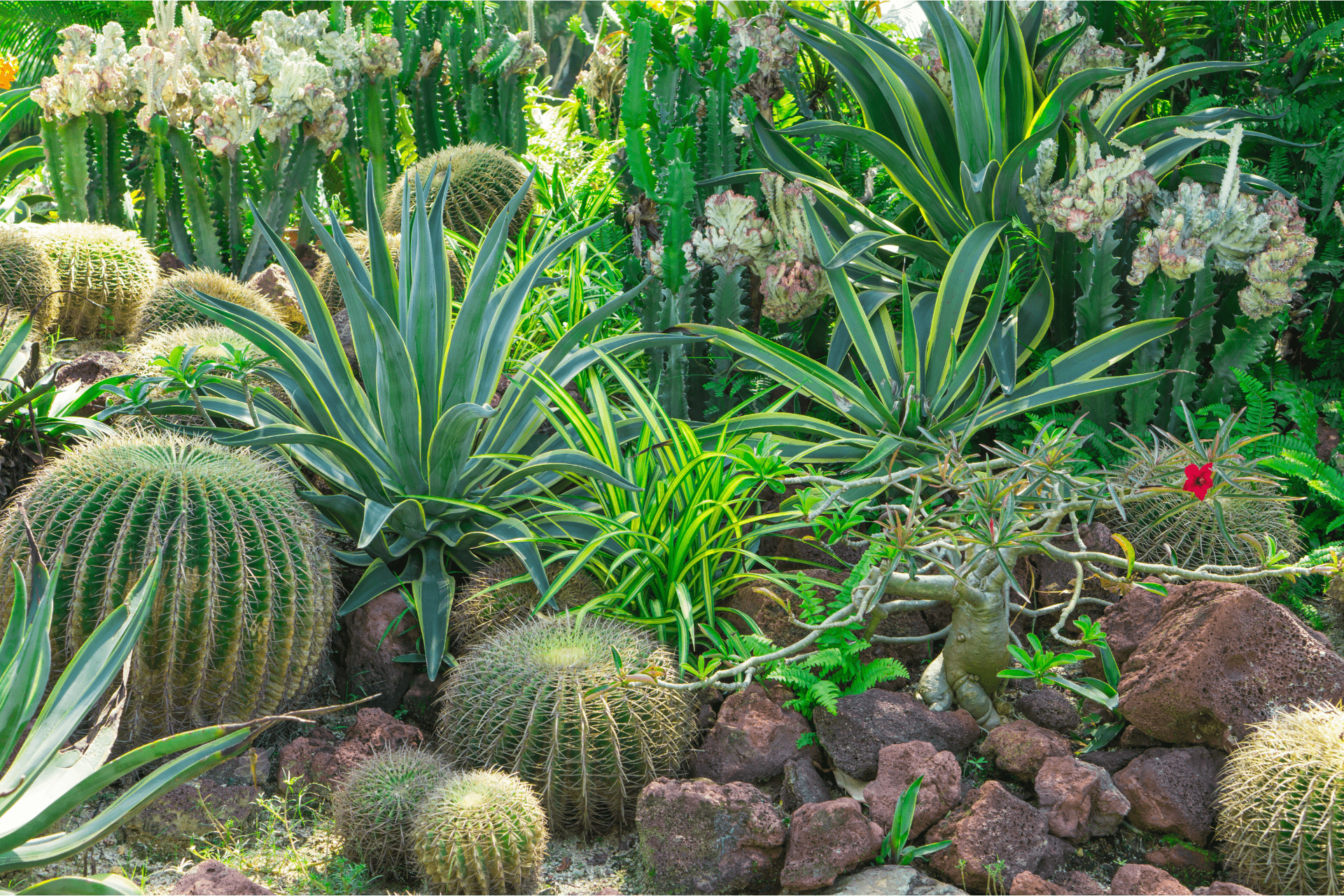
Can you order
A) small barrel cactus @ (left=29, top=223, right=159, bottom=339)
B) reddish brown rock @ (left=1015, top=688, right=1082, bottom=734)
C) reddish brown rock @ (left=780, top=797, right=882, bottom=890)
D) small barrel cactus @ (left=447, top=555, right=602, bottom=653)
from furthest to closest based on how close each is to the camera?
small barrel cactus @ (left=29, top=223, right=159, bottom=339), small barrel cactus @ (left=447, top=555, right=602, bottom=653), reddish brown rock @ (left=1015, top=688, right=1082, bottom=734), reddish brown rock @ (left=780, top=797, right=882, bottom=890)

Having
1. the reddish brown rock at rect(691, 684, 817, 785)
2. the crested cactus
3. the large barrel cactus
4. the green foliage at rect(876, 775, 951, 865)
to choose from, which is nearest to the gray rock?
the green foliage at rect(876, 775, 951, 865)

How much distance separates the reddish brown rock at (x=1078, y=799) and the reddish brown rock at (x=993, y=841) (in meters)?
0.04

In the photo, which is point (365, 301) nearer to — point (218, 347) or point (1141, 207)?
point (218, 347)

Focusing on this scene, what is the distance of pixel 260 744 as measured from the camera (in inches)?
107

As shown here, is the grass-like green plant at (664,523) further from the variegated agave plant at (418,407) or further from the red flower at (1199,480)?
the red flower at (1199,480)

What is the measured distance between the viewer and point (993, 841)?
2047mm

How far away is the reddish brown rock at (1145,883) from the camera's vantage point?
191 centimetres

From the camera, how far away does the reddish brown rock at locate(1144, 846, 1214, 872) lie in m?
2.13

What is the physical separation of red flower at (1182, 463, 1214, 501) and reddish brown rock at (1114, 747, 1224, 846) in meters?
0.59

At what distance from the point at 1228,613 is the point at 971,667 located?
1.94 feet

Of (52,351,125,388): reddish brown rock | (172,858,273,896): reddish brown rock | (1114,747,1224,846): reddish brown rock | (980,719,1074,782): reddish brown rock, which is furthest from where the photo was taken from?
(52,351,125,388): reddish brown rock

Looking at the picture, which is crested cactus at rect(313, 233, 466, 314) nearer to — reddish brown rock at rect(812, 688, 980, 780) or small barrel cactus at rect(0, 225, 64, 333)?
small barrel cactus at rect(0, 225, 64, 333)

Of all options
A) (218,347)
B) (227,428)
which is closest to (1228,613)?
(227,428)

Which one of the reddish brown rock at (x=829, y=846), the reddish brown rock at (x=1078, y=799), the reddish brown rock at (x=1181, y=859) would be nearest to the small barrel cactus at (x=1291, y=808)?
the reddish brown rock at (x=1181, y=859)
